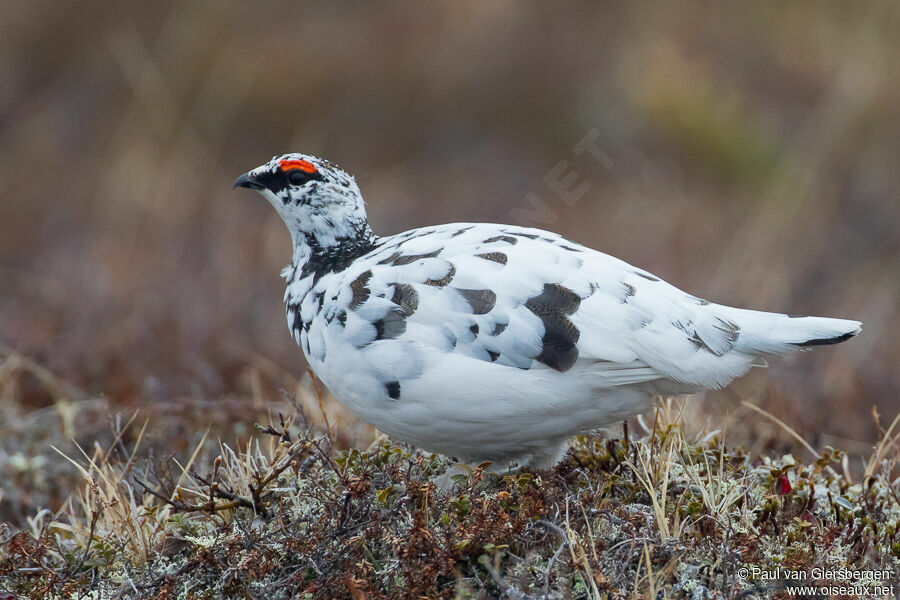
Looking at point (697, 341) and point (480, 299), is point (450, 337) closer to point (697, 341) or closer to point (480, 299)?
point (480, 299)

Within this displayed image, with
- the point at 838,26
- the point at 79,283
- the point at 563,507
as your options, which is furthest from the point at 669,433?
the point at 838,26

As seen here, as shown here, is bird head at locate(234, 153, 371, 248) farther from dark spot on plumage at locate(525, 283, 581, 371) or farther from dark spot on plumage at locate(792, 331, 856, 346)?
dark spot on plumage at locate(792, 331, 856, 346)

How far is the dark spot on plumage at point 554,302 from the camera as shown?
287cm

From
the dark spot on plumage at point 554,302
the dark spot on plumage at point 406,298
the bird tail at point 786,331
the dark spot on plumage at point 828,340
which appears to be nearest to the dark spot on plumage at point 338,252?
the dark spot on plumage at point 406,298

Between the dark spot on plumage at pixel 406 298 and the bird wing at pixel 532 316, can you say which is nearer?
the bird wing at pixel 532 316

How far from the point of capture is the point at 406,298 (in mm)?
2971

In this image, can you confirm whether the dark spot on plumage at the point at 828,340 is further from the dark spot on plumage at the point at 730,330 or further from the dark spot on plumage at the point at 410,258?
Result: the dark spot on plumage at the point at 410,258

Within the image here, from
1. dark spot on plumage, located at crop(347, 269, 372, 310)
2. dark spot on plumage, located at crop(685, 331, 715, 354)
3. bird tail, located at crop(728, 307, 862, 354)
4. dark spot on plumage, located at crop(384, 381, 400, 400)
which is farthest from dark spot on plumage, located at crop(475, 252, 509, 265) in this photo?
bird tail, located at crop(728, 307, 862, 354)

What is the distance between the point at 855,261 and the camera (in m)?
7.56

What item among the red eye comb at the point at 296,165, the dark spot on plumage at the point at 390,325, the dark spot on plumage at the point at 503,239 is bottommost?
the dark spot on plumage at the point at 390,325

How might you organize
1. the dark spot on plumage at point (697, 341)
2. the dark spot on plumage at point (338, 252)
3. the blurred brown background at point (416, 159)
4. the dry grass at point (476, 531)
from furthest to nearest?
the blurred brown background at point (416, 159) → the dark spot on plumage at point (338, 252) → the dark spot on plumage at point (697, 341) → the dry grass at point (476, 531)

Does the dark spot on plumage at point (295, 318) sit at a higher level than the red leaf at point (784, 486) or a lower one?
higher

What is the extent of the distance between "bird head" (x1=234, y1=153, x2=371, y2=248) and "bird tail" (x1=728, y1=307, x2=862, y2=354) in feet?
4.54

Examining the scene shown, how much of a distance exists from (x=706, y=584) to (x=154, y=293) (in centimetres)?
439
